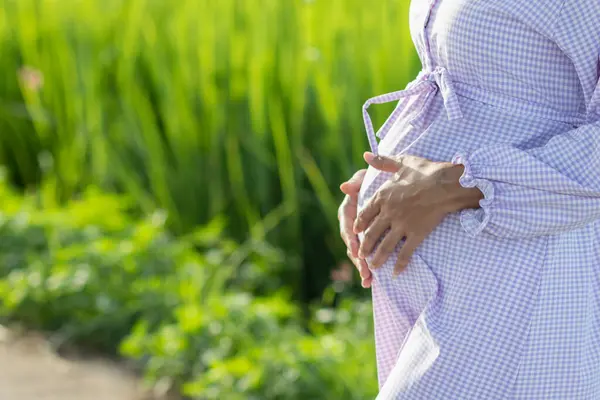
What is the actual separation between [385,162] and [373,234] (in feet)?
0.37

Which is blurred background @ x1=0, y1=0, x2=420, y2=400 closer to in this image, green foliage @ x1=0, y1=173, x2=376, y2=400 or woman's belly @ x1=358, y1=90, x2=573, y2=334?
green foliage @ x1=0, y1=173, x2=376, y2=400

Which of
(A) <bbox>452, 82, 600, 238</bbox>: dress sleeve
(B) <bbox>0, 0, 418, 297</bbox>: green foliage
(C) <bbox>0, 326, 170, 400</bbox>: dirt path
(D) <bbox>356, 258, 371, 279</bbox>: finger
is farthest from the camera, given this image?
(B) <bbox>0, 0, 418, 297</bbox>: green foliage

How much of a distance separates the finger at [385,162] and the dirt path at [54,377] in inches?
60.0

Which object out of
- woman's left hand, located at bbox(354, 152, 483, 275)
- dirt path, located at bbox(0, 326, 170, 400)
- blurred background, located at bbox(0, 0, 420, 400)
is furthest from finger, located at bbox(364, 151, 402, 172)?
dirt path, located at bbox(0, 326, 170, 400)

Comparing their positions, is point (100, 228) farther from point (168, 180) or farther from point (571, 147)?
point (571, 147)

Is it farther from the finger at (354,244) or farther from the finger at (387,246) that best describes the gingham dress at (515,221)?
the finger at (354,244)

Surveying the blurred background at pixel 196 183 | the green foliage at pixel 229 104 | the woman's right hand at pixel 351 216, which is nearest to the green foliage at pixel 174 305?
the blurred background at pixel 196 183

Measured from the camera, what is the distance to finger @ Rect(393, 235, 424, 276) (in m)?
1.46

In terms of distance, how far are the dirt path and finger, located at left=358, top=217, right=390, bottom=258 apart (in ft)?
4.76

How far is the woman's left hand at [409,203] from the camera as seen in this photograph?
56.4 inches

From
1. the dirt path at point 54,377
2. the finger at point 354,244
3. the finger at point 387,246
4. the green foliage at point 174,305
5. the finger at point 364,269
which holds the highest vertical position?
the finger at point 387,246

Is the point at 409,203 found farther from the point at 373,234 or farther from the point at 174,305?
the point at 174,305

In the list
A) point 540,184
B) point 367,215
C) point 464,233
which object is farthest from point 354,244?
point 540,184

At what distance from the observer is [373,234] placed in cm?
152
